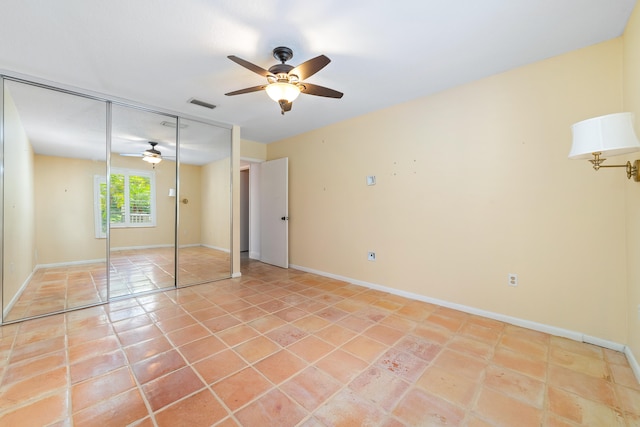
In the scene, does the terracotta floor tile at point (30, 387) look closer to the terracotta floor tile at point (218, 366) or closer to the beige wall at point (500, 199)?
the terracotta floor tile at point (218, 366)

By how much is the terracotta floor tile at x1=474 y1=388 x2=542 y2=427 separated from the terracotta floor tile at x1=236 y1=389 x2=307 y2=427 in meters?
1.10

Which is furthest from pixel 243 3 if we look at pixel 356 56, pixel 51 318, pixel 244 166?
pixel 244 166

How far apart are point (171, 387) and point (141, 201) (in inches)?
120

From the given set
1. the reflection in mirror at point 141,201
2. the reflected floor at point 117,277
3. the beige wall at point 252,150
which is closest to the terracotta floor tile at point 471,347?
the reflected floor at point 117,277

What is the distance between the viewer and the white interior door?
16.3 feet

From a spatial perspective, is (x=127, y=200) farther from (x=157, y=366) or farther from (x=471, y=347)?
(x=471, y=347)

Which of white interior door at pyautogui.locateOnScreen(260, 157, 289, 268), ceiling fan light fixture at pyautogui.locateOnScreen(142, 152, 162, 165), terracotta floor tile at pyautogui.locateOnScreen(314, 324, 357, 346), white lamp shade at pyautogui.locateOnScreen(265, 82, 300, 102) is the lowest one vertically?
terracotta floor tile at pyautogui.locateOnScreen(314, 324, 357, 346)

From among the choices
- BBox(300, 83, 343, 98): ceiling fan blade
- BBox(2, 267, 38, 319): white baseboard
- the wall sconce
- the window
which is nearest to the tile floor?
BBox(2, 267, 38, 319): white baseboard

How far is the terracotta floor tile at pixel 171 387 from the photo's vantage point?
5.06 ft

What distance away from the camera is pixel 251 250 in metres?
6.06

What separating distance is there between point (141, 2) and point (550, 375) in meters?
4.00

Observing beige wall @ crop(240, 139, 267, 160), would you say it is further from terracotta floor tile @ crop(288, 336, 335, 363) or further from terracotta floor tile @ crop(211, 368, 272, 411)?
terracotta floor tile @ crop(211, 368, 272, 411)

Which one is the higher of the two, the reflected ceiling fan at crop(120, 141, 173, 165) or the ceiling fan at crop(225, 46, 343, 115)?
the ceiling fan at crop(225, 46, 343, 115)

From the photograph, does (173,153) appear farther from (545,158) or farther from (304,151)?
(545,158)
